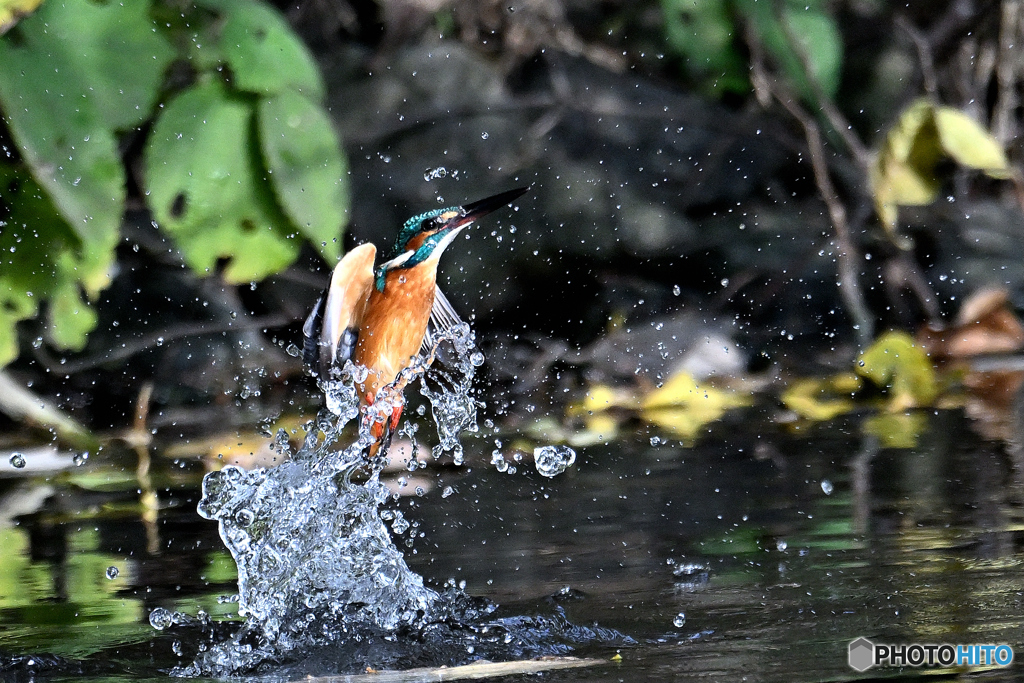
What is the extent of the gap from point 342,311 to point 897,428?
5.86ft

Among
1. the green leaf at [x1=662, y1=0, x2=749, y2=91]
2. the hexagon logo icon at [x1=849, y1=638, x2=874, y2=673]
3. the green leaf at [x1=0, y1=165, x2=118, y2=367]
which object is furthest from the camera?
the green leaf at [x1=662, y1=0, x2=749, y2=91]

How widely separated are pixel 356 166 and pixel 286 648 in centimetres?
358

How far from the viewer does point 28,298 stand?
12.5ft

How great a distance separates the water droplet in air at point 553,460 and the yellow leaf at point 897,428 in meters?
0.78

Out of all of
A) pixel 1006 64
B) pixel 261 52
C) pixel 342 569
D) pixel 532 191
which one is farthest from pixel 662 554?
pixel 1006 64

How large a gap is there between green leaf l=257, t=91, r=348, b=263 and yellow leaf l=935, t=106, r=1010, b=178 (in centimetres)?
211

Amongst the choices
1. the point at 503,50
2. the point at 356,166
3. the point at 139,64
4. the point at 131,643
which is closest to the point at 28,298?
the point at 139,64

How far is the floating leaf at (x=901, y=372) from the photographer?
387 centimetres

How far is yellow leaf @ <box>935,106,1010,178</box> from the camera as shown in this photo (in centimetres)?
449

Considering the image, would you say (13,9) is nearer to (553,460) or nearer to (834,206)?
(553,460)

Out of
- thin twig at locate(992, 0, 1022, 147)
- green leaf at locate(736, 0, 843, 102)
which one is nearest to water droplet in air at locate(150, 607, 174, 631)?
green leaf at locate(736, 0, 843, 102)

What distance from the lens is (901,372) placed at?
3957 mm

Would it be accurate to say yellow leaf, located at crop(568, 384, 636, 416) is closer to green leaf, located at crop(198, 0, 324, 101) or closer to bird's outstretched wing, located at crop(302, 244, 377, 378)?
green leaf, located at crop(198, 0, 324, 101)

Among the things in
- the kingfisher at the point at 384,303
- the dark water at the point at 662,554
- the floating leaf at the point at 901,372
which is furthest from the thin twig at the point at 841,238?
the kingfisher at the point at 384,303
